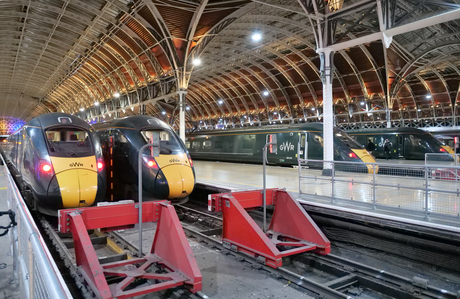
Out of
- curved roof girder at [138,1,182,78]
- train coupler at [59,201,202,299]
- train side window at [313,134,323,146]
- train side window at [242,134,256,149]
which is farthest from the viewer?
train side window at [242,134,256,149]

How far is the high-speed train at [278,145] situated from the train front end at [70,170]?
841cm

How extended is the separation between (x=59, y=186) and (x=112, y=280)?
270 centimetres

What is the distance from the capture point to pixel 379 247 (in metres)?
7.07

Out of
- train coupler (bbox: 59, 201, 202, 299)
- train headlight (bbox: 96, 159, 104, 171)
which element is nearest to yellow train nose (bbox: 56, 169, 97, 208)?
train headlight (bbox: 96, 159, 104, 171)

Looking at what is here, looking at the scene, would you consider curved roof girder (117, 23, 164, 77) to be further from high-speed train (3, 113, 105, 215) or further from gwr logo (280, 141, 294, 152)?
high-speed train (3, 113, 105, 215)

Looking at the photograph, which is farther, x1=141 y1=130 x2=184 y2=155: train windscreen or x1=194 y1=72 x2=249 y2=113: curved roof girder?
x1=194 y1=72 x2=249 y2=113: curved roof girder

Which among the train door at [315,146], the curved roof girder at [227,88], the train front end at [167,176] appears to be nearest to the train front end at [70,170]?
the train front end at [167,176]

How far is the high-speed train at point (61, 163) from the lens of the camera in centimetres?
725

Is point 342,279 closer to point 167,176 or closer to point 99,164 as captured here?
point 167,176

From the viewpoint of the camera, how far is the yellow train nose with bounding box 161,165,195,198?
8656 mm

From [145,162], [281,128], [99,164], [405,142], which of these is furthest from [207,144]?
[99,164]

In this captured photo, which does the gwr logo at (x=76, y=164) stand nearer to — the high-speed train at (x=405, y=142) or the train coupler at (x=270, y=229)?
the train coupler at (x=270, y=229)

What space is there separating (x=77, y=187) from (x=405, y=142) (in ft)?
68.1

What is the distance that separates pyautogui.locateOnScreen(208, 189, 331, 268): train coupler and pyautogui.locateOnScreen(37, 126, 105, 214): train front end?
3001mm
